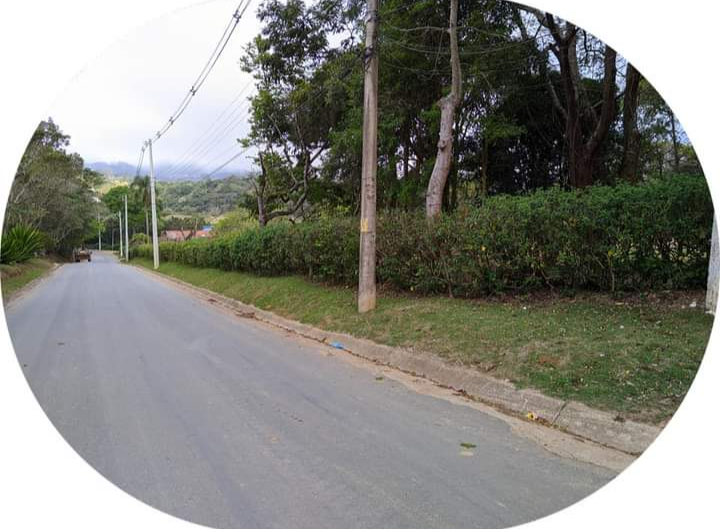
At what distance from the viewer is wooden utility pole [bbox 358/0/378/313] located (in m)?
8.23

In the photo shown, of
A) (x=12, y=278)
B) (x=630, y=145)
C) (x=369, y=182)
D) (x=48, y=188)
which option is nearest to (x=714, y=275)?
(x=369, y=182)

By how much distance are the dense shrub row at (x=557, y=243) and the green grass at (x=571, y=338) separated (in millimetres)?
298

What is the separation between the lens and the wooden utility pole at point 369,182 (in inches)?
324

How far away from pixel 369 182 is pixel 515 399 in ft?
16.3

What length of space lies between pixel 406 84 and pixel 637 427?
1262 centimetres

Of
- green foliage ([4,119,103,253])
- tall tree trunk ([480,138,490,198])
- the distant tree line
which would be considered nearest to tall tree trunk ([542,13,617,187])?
the distant tree line

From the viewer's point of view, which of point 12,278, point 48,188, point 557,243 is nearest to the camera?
point 557,243

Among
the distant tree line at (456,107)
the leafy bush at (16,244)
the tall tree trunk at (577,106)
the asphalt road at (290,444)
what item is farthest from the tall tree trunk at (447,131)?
the leafy bush at (16,244)

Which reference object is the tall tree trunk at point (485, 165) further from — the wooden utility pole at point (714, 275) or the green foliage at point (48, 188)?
the green foliage at point (48, 188)

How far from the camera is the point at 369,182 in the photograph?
8.30m

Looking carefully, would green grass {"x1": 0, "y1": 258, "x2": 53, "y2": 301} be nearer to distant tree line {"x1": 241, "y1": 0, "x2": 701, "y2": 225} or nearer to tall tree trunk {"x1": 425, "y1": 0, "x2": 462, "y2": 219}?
distant tree line {"x1": 241, "y1": 0, "x2": 701, "y2": 225}

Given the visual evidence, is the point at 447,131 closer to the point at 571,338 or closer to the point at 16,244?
the point at 571,338

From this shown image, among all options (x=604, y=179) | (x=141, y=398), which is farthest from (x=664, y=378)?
(x=604, y=179)

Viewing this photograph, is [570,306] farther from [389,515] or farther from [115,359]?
[115,359]
